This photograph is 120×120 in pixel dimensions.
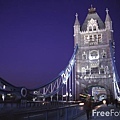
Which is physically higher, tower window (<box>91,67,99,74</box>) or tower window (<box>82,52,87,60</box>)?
tower window (<box>82,52,87,60</box>)

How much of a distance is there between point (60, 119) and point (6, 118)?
468 centimetres

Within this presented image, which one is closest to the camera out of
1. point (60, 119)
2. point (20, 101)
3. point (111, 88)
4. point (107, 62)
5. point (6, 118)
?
point (6, 118)

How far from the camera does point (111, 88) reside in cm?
4762

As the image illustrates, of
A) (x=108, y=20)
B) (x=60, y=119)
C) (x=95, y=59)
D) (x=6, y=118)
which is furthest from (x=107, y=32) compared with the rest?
(x=6, y=118)

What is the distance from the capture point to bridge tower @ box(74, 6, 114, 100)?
49438 mm

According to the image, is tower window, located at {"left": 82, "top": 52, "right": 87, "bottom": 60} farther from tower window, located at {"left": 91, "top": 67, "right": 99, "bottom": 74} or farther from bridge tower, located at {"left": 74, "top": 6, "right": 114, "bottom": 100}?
tower window, located at {"left": 91, "top": 67, "right": 99, "bottom": 74}

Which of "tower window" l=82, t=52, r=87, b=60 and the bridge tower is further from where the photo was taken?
"tower window" l=82, t=52, r=87, b=60

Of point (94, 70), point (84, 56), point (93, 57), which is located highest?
point (84, 56)

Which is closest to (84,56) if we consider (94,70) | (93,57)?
(93,57)

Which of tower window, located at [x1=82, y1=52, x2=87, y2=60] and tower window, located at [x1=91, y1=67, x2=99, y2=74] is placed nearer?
tower window, located at [x1=91, y1=67, x2=99, y2=74]

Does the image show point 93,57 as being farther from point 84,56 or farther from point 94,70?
point 94,70

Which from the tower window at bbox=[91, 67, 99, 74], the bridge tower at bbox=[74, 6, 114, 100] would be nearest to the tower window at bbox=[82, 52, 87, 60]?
the bridge tower at bbox=[74, 6, 114, 100]

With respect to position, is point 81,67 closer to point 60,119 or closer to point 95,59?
point 95,59

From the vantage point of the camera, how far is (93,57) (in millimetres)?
52812
